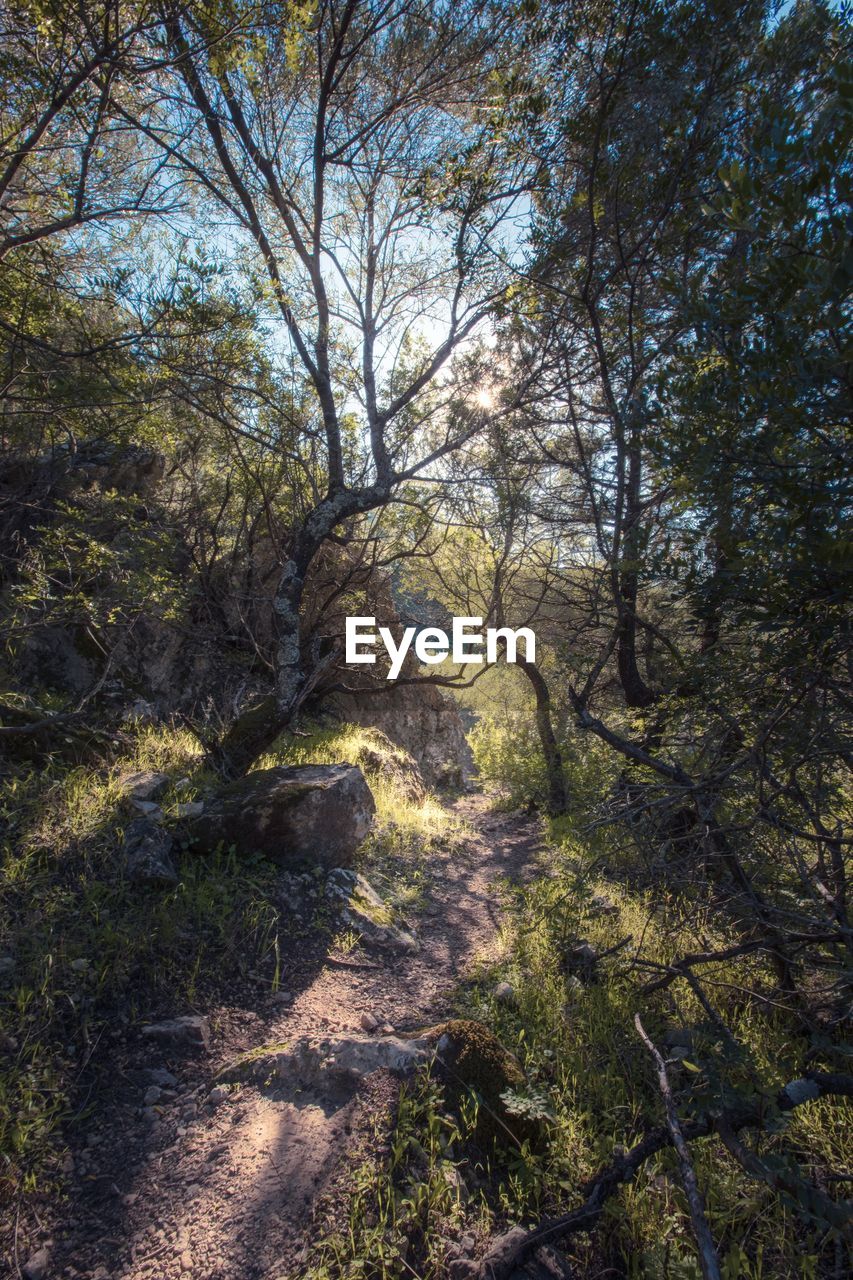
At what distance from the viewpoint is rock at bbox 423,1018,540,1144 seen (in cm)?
257

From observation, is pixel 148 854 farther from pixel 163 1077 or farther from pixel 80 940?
pixel 163 1077

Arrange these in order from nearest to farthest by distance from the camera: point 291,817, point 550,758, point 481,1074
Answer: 1. point 481,1074
2. point 291,817
3. point 550,758

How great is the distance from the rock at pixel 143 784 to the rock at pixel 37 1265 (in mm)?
2803

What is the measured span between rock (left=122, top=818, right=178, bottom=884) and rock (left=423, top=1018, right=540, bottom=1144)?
2.07 m

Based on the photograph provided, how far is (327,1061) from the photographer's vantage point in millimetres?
2799

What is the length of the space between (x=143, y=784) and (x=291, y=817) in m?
1.29

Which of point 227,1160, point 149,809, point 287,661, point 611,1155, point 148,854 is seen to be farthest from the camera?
point 287,661

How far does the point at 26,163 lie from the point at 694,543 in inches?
220

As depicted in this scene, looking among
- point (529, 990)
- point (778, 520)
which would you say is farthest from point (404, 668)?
point (778, 520)

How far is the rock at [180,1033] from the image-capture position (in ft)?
9.66

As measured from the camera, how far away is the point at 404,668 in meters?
11.8

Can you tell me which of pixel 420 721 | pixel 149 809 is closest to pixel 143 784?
pixel 149 809

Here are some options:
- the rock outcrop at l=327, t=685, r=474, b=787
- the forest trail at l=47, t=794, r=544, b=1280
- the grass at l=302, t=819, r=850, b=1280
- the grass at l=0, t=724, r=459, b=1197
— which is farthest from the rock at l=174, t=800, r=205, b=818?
the rock outcrop at l=327, t=685, r=474, b=787

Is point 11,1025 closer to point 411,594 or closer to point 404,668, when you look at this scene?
point 404,668
